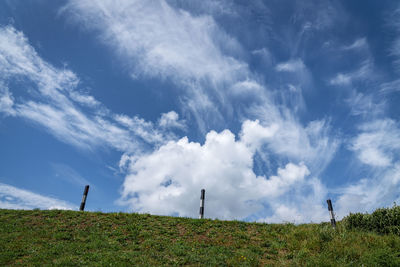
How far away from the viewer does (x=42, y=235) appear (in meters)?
12.8

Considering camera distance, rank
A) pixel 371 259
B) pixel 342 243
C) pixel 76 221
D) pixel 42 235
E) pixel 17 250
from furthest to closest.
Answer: pixel 76 221 < pixel 42 235 < pixel 342 243 < pixel 17 250 < pixel 371 259

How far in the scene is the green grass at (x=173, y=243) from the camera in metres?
10.3

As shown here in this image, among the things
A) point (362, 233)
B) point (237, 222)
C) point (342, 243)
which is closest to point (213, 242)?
point (237, 222)

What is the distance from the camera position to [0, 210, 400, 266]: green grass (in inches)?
405

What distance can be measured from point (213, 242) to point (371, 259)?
640 cm

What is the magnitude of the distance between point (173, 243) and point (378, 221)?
11039mm

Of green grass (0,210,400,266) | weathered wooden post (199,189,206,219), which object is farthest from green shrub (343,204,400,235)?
weathered wooden post (199,189,206,219)

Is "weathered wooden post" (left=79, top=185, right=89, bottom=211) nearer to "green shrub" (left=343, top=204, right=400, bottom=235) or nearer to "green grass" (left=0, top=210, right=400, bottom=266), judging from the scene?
"green grass" (left=0, top=210, right=400, bottom=266)

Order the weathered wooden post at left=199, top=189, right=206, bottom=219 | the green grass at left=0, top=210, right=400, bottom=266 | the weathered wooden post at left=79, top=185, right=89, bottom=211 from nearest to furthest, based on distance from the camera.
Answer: the green grass at left=0, top=210, right=400, bottom=266
the weathered wooden post at left=199, top=189, right=206, bottom=219
the weathered wooden post at left=79, top=185, right=89, bottom=211

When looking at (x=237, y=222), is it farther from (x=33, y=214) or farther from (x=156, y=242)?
(x=33, y=214)

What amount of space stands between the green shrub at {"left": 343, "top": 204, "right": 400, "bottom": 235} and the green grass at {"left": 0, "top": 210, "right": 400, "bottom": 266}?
0.78 meters

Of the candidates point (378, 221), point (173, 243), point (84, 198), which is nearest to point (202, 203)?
point (173, 243)

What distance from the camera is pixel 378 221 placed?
14.2 metres

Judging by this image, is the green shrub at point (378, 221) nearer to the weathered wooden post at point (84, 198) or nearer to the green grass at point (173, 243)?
the green grass at point (173, 243)
